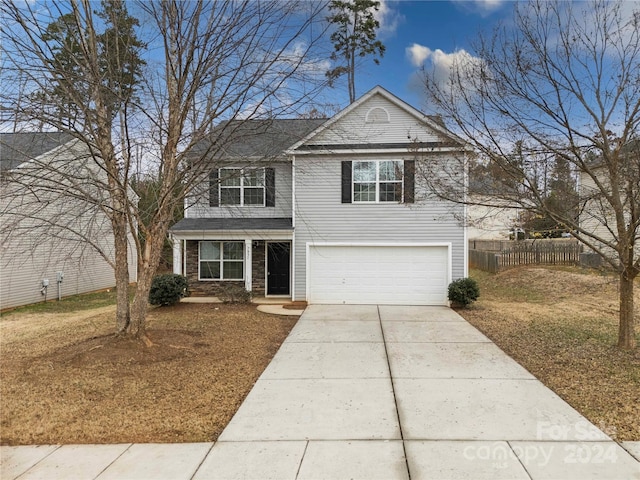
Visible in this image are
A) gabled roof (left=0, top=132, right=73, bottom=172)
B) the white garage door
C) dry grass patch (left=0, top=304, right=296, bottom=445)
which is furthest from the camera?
the white garage door

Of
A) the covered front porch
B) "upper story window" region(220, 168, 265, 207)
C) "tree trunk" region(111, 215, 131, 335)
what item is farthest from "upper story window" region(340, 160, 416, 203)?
"tree trunk" region(111, 215, 131, 335)

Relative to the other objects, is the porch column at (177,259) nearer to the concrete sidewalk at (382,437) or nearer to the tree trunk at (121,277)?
the tree trunk at (121,277)

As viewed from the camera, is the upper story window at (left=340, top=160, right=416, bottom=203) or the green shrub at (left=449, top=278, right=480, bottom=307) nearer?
the green shrub at (left=449, top=278, right=480, bottom=307)

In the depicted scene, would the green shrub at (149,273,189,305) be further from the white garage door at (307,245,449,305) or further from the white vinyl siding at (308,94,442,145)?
the white vinyl siding at (308,94,442,145)

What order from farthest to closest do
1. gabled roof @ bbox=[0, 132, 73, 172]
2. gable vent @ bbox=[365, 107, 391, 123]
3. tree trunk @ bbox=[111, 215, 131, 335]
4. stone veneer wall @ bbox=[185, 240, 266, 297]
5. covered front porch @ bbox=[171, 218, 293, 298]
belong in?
stone veneer wall @ bbox=[185, 240, 266, 297]
covered front porch @ bbox=[171, 218, 293, 298]
gable vent @ bbox=[365, 107, 391, 123]
tree trunk @ bbox=[111, 215, 131, 335]
gabled roof @ bbox=[0, 132, 73, 172]

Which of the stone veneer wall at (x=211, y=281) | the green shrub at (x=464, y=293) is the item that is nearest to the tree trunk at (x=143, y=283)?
the stone veneer wall at (x=211, y=281)

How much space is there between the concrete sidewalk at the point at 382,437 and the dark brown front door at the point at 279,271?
310 inches

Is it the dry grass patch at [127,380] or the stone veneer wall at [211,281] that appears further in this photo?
the stone veneer wall at [211,281]

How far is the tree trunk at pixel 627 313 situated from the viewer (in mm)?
7289

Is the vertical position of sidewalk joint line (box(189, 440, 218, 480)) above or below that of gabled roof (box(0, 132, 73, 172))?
below

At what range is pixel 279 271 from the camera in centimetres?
1488

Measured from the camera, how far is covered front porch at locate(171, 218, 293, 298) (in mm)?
14211

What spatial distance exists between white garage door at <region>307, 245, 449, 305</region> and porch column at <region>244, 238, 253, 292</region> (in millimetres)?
2101

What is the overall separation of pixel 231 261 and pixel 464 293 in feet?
25.9
